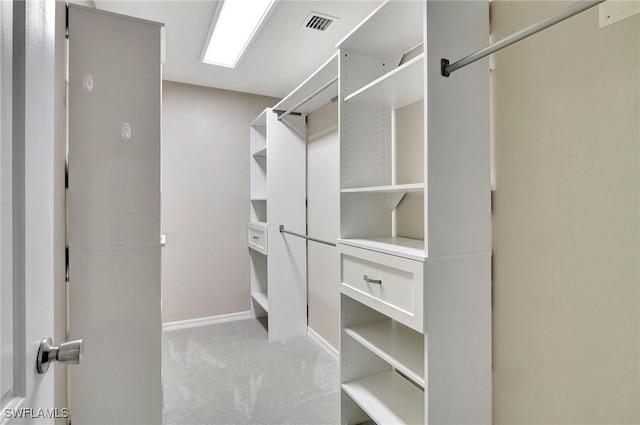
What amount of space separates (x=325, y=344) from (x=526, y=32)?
260cm

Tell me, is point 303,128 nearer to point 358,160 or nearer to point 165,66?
point 165,66

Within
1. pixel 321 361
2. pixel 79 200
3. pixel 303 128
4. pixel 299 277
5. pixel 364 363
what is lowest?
pixel 321 361

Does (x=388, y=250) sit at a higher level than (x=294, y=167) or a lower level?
lower

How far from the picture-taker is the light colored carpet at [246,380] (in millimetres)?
1955

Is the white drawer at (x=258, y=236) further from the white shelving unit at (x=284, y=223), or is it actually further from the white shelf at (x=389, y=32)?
the white shelf at (x=389, y=32)

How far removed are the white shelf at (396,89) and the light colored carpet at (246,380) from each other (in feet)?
6.13

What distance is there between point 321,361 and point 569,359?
184 centimetres

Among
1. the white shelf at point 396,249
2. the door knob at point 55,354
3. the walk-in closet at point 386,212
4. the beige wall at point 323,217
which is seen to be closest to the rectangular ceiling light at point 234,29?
the walk-in closet at point 386,212

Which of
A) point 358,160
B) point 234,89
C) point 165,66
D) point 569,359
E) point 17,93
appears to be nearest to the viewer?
point 17,93

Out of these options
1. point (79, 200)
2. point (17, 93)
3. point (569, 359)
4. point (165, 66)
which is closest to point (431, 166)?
point (569, 359)

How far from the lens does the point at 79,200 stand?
145cm

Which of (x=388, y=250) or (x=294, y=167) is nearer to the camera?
(x=388, y=250)

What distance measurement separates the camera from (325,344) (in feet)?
9.30

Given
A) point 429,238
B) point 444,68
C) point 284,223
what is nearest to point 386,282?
point 429,238
